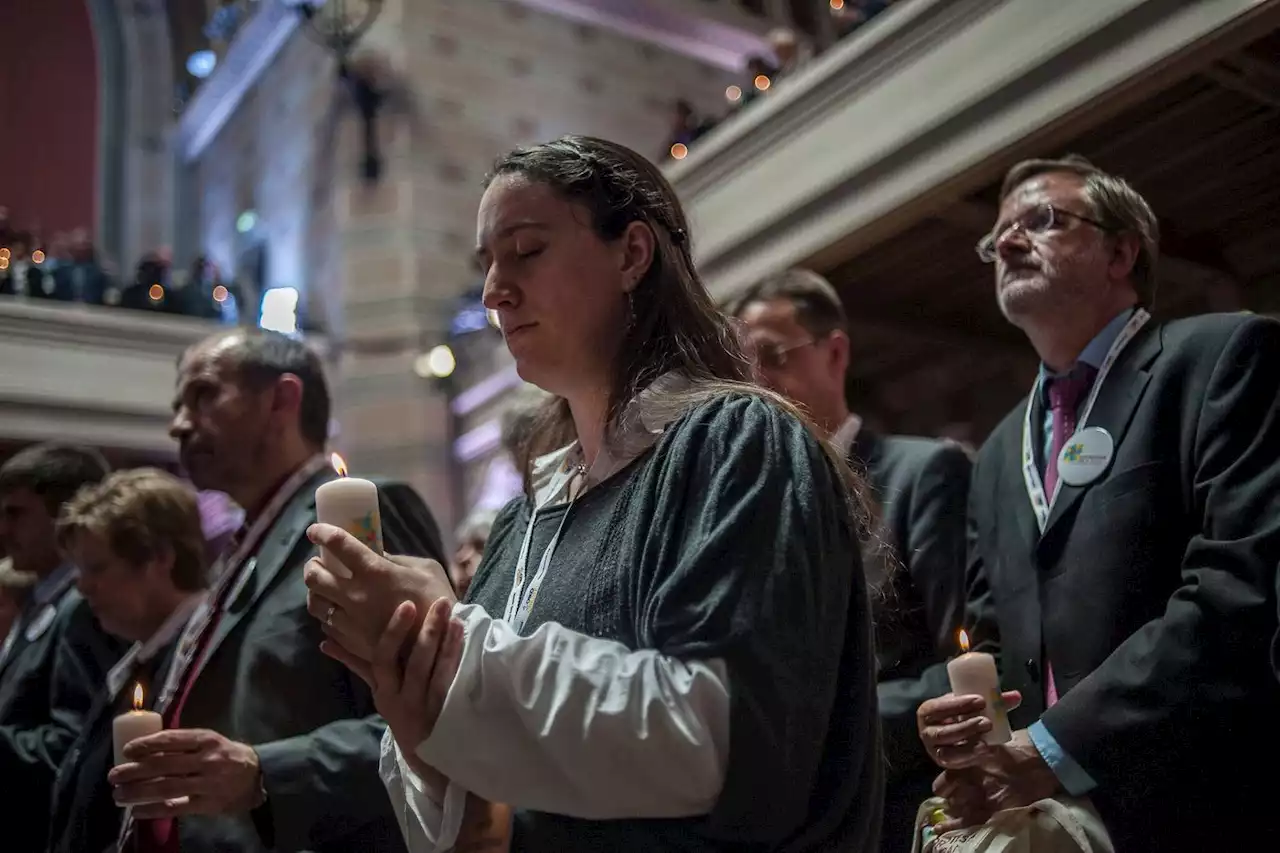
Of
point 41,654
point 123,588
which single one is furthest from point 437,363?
point 123,588

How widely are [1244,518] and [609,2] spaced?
9.79 metres

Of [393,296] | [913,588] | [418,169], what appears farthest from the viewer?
[418,169]

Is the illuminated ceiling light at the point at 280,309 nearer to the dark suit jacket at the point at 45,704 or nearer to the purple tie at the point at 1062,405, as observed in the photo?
the dark suit jacket at the point at 45,704

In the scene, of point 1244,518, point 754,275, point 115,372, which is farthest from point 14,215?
point 1244,518

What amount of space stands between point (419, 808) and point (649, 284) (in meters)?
0.65

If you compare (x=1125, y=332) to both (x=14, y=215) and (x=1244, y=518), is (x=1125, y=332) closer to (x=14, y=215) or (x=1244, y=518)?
(x=1244, y=518)

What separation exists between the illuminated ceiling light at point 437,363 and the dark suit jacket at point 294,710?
6741mm

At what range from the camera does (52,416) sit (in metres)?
8.53

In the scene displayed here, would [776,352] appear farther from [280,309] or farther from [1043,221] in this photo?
[280,309]

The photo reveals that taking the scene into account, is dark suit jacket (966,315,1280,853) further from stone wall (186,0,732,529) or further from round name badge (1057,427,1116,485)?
stone wall (186,0,732,529)

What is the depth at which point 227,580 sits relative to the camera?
2.61 m

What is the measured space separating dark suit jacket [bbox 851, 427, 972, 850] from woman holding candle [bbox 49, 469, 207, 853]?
1.56 metres

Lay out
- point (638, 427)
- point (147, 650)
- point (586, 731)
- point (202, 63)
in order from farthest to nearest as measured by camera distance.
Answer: point (202, 63)
point (147, 650)
point (638, 427)
point (586, 731)

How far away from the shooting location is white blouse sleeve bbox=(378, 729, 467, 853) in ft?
4.12
